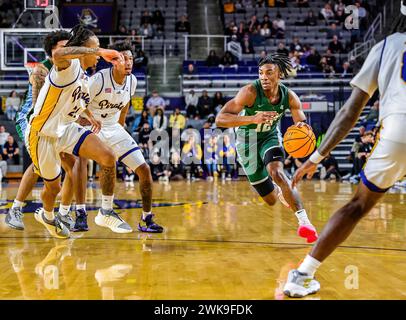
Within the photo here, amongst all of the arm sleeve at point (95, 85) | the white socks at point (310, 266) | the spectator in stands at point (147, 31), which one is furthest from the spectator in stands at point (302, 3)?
the white socks at point (310, 266)

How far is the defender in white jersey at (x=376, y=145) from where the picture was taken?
326cm

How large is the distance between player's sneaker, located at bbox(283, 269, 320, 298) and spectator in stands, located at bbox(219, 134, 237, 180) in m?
13.0

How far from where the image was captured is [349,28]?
2269cm

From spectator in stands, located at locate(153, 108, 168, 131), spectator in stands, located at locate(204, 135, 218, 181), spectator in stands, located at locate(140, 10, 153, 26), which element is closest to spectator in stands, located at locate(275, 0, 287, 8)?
spectator in stands, located at locate(140, 10, 153, 26)

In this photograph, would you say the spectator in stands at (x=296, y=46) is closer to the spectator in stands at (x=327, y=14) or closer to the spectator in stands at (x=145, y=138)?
the spectator in stands at (x=327, y=14)

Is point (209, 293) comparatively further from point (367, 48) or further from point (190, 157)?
point (367, 48)

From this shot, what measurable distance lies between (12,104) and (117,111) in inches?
470

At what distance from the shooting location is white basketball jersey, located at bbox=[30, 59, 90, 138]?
536cm

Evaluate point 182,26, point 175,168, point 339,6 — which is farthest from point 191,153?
point 339,6

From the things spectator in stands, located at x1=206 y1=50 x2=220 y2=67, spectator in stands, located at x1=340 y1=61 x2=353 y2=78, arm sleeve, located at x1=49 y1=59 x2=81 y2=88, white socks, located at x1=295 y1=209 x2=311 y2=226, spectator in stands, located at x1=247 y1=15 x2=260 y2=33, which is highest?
spectator in stands, located at x1=247 y1=15 x2=260 y2=33

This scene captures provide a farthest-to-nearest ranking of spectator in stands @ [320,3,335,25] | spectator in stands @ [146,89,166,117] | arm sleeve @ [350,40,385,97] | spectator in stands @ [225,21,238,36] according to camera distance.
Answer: spectator in stands @ [320,3,335,25] < spectator in stands @ [225,21,238,36] < spectator in stands @ [146,89,166,117] < arm sleeve @ [350,40,385,97]

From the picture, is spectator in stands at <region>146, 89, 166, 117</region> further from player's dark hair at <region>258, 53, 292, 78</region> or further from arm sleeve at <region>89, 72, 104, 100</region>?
player's dark hair at <region>258, 53, 292, 78</region>

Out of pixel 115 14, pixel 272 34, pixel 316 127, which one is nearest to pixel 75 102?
pixel 316 127
